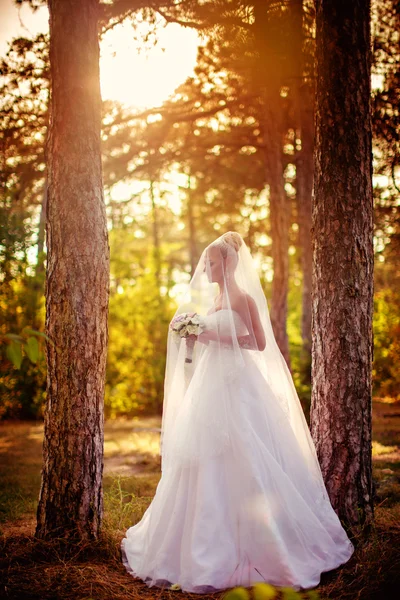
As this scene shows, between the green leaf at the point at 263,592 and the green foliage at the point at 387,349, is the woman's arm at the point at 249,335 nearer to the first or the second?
the green leaf at the point at 263,592

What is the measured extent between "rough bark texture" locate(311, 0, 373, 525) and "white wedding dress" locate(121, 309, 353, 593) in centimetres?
46

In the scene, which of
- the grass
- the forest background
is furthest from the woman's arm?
the grass

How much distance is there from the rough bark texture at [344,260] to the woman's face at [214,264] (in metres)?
0.86

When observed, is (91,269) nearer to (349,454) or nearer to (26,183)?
(349,454)

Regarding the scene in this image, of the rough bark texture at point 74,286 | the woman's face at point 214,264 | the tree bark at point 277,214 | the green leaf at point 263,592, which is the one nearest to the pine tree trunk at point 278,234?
the tree bark at point 277,214

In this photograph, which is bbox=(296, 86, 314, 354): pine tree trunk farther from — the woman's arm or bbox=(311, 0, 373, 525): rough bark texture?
the woman's arm

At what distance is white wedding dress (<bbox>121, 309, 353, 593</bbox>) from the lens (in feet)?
11.0

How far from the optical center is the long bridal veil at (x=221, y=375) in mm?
3758

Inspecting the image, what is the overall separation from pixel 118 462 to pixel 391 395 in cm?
857

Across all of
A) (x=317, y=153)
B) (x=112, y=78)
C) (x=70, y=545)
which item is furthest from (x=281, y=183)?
(x=70, y=545)

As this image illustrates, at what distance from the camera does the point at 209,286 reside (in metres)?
4.58

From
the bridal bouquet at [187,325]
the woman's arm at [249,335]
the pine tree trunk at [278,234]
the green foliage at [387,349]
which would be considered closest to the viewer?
the bridal bouquet at [187,325]

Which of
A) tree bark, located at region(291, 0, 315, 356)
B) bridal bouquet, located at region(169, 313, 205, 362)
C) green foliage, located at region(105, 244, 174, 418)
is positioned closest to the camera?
bridal bouquet, located at region(169, 313, 205, 362)

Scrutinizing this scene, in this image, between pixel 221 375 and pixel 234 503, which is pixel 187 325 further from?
pixel 234 503
